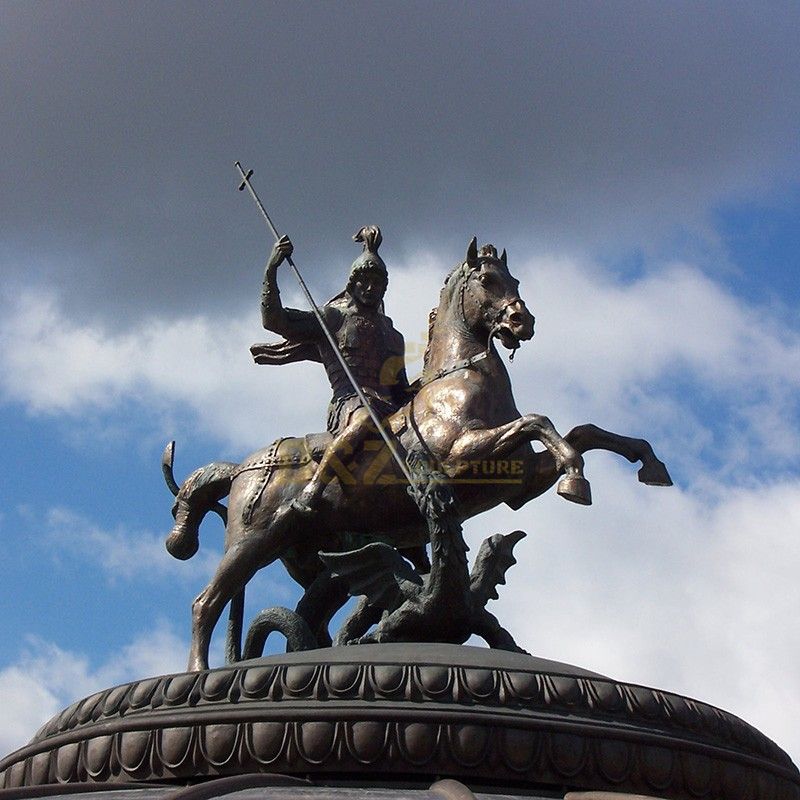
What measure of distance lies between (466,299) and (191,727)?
16.3 feet

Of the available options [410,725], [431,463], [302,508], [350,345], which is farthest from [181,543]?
[410,725]

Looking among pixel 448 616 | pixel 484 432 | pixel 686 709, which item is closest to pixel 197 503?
pixel 484 432

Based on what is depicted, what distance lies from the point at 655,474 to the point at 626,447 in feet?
0.82

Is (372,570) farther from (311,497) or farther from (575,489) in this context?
(311,497)

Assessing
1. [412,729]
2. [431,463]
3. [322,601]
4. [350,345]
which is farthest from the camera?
[350,345]

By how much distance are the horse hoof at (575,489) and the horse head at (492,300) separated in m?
1.46

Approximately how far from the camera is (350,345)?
1130cm

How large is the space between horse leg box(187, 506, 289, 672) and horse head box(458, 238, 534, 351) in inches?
71.5

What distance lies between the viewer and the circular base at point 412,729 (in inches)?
251

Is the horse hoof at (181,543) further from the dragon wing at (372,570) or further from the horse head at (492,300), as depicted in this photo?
the dragon wing at (372,570)

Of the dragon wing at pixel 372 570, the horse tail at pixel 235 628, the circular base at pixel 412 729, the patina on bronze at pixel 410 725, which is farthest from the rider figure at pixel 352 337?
the circular base at pixel 412 729

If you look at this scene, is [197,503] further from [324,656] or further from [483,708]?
[483,708]

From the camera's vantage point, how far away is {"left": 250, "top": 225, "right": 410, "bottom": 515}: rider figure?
11.1 metres

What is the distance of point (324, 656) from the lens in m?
7.02
